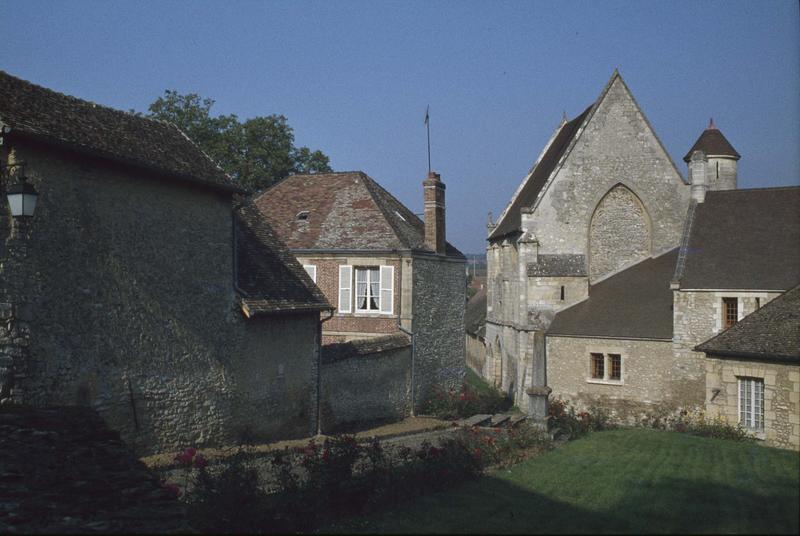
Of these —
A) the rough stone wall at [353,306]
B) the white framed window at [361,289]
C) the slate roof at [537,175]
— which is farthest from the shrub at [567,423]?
the slate roof at [537,175]

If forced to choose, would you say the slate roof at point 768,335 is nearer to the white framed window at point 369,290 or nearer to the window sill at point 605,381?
the window sill at point 605,381

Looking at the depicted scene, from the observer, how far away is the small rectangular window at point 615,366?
24.2 metres

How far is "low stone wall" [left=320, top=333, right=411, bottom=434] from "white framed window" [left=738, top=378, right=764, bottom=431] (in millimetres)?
9678

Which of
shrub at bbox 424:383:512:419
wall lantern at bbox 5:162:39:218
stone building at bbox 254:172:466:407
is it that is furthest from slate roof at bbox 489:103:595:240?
wall lantern at bbox 5:162:39:218

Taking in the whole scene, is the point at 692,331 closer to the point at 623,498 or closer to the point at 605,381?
the point at 605,381

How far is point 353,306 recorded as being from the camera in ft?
78.5

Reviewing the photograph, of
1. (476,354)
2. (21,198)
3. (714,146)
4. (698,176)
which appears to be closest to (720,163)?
(714,146)

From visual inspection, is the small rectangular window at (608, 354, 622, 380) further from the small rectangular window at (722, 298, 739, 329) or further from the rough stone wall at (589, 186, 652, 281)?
the rough stone wall at (589, 186, 652, 281)

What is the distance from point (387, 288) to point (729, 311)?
10.5 meters

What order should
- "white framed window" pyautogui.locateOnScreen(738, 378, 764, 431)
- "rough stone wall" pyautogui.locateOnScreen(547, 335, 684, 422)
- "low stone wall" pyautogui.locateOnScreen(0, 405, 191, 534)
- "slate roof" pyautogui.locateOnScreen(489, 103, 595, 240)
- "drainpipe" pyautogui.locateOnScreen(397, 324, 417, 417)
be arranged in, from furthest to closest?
1. "slate roof" pyautogui.locateOnScreen(489, 103, 595, 240)
2. "drainpipe" pyautogui.locateOnScreen(397, 324, 417, 417)
3. "rough stone wall" pyautogui.locateOnScreen(547, 335, 684, 422)
4. "white framed window" pyautogui.locateOnScreen(738, 378, 764, 431)
5. "low stone wall" pyautogui.locateOnScreen(0, 405, 191, 534)

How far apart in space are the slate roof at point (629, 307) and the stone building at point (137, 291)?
11935 mm

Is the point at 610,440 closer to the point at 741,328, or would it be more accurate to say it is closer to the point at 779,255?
the point at 741,328

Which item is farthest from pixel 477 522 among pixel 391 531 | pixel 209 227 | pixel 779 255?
pixel 779 255

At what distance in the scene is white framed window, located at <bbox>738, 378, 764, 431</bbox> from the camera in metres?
17.6
